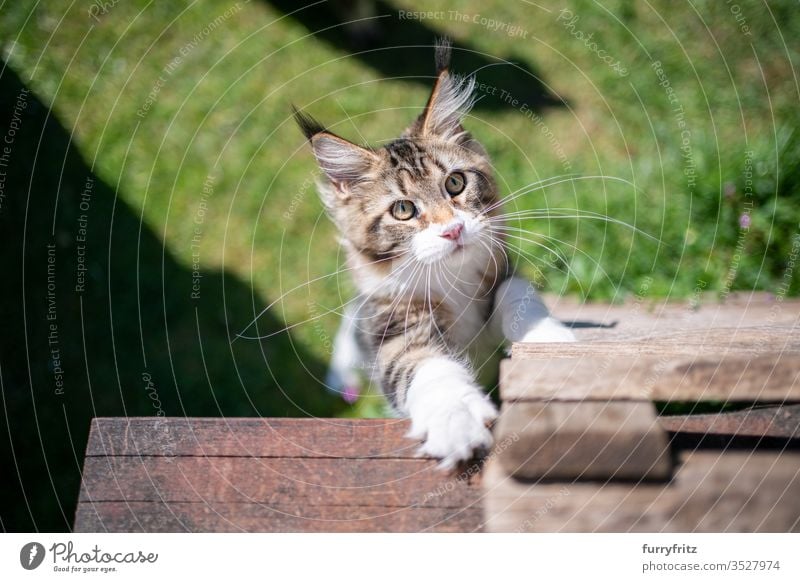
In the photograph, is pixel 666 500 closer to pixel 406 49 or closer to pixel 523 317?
pixel 523 317

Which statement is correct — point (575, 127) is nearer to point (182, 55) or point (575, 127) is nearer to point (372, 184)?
point (372, 184)

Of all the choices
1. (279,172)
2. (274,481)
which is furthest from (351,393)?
(279,172)

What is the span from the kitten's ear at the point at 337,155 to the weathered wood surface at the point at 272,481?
97cm

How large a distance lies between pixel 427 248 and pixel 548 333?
1.62 feet

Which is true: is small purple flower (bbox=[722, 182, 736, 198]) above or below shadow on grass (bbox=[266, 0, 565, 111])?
below

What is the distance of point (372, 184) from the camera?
2213 mm

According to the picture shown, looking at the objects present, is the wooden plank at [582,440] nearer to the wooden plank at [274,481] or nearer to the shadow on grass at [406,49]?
the wooden plank at [274,481]

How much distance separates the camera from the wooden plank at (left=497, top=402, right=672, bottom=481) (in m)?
1.49

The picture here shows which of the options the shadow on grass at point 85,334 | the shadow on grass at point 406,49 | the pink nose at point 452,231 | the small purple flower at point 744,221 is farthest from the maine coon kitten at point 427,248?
the shadow on grass at point 406,49

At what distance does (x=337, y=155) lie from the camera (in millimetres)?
2146

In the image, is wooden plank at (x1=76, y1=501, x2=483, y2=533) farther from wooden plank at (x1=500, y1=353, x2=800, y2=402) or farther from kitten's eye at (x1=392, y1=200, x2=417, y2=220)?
kitten's eye at (x1=392, y1=200, x2=417, y2=220)

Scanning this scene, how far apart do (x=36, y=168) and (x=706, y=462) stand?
4101 millimetres

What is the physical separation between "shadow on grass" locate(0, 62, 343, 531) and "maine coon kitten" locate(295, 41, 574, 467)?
1128 mm

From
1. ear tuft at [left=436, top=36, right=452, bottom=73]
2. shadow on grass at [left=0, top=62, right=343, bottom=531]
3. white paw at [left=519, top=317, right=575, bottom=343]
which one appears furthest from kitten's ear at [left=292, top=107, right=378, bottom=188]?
shadow on grass at [left=0, top=62, right=343, bottom=531]
